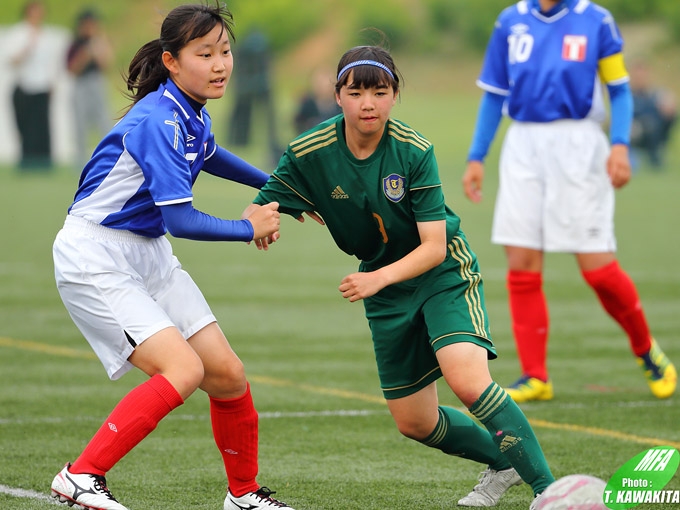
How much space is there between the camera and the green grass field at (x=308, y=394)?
16.3 feet

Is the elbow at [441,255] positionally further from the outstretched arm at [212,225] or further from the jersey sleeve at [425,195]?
the outstretched arm at [212,225]

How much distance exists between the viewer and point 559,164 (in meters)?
6.81

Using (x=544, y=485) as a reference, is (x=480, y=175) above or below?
above

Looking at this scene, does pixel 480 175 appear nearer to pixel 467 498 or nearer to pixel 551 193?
pixel 551 193

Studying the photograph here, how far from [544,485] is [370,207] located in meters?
1.18

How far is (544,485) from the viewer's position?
169 inches

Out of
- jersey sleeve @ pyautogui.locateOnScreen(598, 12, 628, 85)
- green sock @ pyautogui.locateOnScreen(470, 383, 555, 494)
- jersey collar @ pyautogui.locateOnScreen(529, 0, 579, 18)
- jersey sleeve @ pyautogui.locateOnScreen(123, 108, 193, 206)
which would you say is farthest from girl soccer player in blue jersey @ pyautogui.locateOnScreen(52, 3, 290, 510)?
jersey sleeve @ pyautogui.locateOnScreen(598, 12, 628, 85)

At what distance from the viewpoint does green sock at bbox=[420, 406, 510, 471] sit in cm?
473

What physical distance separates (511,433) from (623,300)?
272 cm

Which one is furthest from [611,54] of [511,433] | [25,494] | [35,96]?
[35,96]

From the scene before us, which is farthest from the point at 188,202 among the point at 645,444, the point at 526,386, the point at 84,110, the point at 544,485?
the point at 84,110

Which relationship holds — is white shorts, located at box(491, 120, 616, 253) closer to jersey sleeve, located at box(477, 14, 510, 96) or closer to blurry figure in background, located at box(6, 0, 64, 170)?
jersey sleeve, located at box(477, 14, 510, 96)

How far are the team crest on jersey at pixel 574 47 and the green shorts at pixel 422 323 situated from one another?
2468 millimetres

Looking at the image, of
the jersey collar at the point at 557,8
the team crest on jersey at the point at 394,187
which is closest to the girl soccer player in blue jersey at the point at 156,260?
the team crest on jersey at the point at 394,187
